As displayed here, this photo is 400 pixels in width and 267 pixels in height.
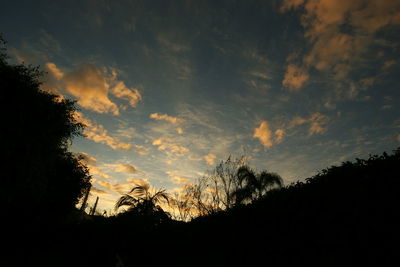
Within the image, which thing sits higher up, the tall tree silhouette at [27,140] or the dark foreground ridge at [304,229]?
the tall tree silhouette at [27,140]

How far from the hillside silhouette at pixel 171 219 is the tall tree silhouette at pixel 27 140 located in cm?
6

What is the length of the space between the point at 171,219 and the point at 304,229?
23.6 feet

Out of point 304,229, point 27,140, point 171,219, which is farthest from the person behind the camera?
point 27,140

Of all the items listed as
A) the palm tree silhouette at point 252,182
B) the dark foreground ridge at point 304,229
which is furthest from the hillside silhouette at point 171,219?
the palm tree silhouette at point 252,182

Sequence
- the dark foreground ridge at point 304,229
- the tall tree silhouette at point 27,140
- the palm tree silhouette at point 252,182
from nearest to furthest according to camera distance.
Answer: the dark foreground ridge at point 304,229
the tall tree silhouette at point 27,140
the palm tree silhouette at point 252,182

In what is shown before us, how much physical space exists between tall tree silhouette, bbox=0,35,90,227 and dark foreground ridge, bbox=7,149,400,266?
5351 mm

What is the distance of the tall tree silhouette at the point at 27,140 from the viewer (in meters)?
11.4

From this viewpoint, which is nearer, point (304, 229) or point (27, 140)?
point (304, 229)

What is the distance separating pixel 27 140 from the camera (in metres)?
12.5

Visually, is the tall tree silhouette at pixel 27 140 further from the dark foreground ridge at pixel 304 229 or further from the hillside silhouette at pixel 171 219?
the dark foreground ridge at pixel 304 229

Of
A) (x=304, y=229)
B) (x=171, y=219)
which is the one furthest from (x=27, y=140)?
(x=304, y=229)

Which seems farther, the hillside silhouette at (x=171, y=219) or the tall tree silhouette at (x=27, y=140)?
the tall tree silhouette at (x=27, y=140)

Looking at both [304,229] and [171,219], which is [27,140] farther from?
[304,229]

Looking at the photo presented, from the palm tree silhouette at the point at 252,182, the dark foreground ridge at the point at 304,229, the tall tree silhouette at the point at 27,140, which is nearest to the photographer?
the dark foreground ridge at the point at 304,229
